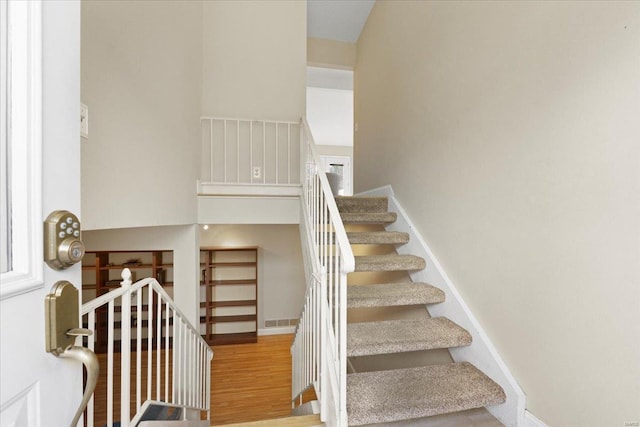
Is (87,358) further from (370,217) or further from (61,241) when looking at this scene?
(370,217)

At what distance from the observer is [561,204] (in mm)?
1332

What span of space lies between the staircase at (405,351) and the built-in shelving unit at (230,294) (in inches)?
110

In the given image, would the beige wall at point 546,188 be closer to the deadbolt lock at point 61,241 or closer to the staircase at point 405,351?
the staircase at point 405,351

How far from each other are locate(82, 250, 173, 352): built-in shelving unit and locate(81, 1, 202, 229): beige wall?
2.58m

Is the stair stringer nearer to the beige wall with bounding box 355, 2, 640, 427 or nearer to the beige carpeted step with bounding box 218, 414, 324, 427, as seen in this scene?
the beige wall with bounding box 355, 2, 640, 427

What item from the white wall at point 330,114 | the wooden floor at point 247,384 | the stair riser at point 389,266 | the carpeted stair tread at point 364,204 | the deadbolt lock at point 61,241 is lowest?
the wooden floor at point 247,384

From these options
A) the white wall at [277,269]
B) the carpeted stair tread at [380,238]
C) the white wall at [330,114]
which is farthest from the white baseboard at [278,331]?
the white wall at [330,114]

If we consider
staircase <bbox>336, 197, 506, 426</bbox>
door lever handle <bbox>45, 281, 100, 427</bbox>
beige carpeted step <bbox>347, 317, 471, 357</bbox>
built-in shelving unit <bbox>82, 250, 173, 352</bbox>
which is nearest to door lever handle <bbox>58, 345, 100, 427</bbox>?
door lever handle <bbox>45, 281, 100, 427</bbox>

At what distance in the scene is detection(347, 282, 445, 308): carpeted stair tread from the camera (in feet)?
6.49

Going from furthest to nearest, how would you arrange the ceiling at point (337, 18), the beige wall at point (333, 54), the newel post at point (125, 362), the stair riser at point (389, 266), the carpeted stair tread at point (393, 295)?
1. the beige wall at point (333, 54)
2. the ceiling at point (337, 18)
3. the stair riser at point (389, 266)
4. the carpeted stair tread at point (393, 295)
5. the newel post at point (125, 362)

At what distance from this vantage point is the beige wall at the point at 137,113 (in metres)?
1.34

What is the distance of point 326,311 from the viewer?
61.2 inches

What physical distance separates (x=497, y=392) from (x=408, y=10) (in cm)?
311

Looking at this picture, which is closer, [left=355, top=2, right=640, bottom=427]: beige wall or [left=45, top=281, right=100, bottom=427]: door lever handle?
[left=45, top=281, right=100, bottom=427]: door lever handle
